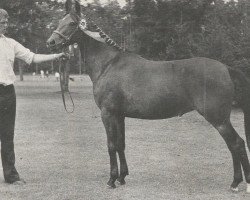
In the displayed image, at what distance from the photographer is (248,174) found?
270 inches

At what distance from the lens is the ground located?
6.80 meters

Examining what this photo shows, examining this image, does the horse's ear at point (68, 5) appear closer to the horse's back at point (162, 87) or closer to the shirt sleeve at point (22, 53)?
the shirt sleeve at point (22, 53)

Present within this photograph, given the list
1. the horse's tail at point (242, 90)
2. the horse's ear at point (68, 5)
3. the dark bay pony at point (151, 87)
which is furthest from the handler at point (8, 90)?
the horse's tail at point (242, 90)

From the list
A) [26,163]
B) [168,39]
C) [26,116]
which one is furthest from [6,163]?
[168,39]

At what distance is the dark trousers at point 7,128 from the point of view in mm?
7500

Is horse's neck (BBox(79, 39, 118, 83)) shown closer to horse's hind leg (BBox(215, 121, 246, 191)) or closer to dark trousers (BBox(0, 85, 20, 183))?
dark trousers (BBox(0, 85, 20, 183))

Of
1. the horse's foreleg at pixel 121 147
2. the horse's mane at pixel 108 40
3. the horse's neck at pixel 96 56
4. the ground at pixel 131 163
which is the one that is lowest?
the ground at pixel 131 163

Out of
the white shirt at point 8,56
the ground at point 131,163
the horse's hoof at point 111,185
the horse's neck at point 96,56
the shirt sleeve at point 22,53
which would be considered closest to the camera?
the ground at point 131,163

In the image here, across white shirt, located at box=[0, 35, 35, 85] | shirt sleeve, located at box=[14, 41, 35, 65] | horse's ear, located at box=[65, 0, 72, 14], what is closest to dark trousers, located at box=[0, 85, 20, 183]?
white shirt, located at box=[0, 35, 35, 85]

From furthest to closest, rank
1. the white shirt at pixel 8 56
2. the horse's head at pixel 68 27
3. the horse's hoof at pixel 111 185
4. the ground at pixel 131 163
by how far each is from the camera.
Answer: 1. the white shirt at pixel 8 56
2. the horse's head at pixel 68 27
3. the horse's hoof at pixel 111 185
4. the ground at pixel 131 163

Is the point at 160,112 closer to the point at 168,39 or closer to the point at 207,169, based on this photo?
the point at 207,169

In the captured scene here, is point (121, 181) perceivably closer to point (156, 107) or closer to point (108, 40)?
point (156, 107)

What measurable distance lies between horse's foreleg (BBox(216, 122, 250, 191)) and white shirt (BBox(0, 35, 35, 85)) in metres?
3.46

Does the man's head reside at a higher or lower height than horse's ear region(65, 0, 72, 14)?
lower
